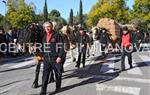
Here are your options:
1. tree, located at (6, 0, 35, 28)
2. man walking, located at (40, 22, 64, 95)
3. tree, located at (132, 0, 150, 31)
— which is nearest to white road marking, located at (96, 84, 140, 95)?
man walking, located at (40, 22, 64, 95)

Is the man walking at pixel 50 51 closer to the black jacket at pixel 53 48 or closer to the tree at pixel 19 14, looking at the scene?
the black jacket at pixel 53 48

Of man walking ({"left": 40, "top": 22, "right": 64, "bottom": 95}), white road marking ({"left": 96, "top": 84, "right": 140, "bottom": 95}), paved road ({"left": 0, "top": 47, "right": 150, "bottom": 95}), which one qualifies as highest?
man walking ({"left": 40, "top": 22, "right": 64, "bottom": 95})

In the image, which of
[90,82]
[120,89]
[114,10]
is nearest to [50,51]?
[120,89]

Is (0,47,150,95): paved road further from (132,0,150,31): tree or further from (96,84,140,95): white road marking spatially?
(132,0,150,31): tree

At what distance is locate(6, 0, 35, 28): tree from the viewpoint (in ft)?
189

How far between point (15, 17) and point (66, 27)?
148 ft

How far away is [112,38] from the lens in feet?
84.4

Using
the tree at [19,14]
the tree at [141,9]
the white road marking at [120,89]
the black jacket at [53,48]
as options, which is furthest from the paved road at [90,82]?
the tree at [141,9]

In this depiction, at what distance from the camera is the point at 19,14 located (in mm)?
58812

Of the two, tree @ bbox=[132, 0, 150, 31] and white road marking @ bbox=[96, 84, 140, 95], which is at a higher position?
tree @ bbox=[132, 0, 150, 31]

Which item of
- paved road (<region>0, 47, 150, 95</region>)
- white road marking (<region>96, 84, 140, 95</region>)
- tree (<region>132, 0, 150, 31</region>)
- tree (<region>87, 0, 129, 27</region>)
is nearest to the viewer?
white road marking (<region>96, 84, 140, 95</region>)

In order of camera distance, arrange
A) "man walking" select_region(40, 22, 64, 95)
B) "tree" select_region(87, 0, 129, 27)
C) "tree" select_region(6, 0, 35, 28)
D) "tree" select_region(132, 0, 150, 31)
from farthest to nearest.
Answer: "tree" select_region(87, 0, 129, 27), "tree" select_region(132, 0, 150, 31), "tree" select_region(6, 0, 35, 28), "man walking" select_region(40, 22, 64, 95)

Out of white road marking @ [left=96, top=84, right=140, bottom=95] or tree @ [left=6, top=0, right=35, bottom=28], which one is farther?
tree @ [left=6, top=0, right=35, bottom=28]

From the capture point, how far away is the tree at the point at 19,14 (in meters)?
57.6
